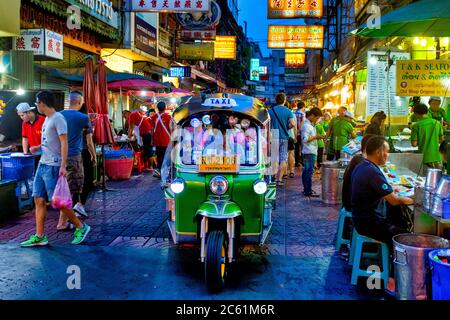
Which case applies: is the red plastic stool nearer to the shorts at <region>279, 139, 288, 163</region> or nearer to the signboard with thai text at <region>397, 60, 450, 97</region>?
the shorts at <region>279, 139, 288, 163</region>

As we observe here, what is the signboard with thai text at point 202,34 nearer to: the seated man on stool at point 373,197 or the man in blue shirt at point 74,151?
the man in blue shirt at point 74,151

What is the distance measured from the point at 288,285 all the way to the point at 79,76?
1085cm

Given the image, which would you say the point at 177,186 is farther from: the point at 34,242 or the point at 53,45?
the point at 53,45

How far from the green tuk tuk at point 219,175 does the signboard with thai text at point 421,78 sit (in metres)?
4.33

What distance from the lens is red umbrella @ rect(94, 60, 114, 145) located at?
1060cm

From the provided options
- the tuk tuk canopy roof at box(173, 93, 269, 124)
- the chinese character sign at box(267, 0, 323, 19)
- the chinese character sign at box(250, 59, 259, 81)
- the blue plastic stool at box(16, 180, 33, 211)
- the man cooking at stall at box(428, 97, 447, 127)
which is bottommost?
the blue plastic stool at box(16, 180, 33, 211)

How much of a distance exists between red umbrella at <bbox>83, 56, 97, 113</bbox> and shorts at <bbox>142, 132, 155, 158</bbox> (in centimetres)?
370

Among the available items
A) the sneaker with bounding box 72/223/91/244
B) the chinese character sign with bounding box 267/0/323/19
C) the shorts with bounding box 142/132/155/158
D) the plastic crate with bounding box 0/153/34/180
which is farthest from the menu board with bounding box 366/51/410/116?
the chinese character sign with bounding box 267/0/323/19

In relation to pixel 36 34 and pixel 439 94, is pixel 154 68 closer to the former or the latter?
pixel 36 34

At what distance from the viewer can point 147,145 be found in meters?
14.6

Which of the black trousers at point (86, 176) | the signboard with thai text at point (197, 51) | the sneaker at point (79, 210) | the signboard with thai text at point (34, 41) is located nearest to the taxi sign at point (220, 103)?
the sneaker at point (79, 210)
